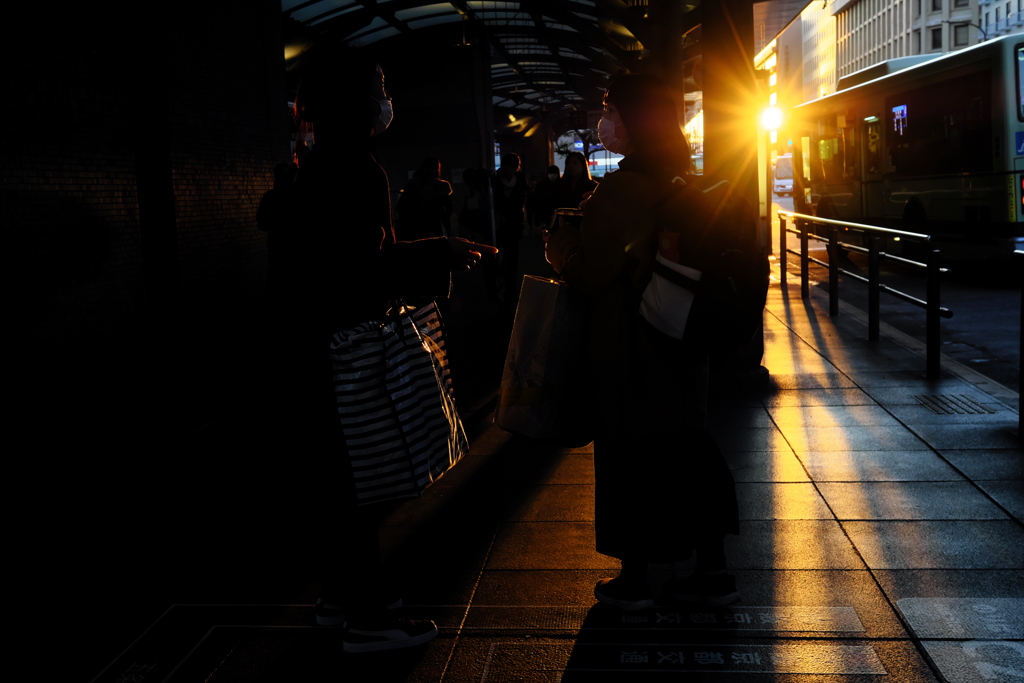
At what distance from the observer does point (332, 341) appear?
287cm

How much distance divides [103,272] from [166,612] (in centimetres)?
775

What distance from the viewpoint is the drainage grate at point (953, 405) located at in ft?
20.0

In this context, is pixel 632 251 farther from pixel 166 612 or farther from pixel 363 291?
pixel 166 612

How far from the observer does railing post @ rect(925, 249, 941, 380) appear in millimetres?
7102

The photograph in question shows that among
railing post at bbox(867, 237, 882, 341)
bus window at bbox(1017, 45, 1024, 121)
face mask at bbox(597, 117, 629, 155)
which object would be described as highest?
bus window at bbox(1017, 45, 1024, 121)

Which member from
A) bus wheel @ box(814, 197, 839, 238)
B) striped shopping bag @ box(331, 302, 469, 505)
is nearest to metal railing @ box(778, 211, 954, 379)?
striped shopping bag @ box(331, 302, 469, 505)

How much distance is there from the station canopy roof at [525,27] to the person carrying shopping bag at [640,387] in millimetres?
5526

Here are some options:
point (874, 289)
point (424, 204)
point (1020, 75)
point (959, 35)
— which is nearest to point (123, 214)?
point (424, 204)

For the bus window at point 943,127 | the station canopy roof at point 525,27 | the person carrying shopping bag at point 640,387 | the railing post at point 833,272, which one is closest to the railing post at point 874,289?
the railing post at point 833,272

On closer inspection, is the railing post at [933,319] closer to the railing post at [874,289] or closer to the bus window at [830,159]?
the railing post at [874,289]

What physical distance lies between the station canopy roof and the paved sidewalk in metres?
4.68

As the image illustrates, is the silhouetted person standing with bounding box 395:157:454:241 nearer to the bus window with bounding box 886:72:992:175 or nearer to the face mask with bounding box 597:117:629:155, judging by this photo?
the face mask with bounding box 597:117:629:155

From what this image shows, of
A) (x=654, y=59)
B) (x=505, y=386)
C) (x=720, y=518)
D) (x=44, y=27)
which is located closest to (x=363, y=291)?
(x=505, y=386)

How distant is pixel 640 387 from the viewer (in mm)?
3113
